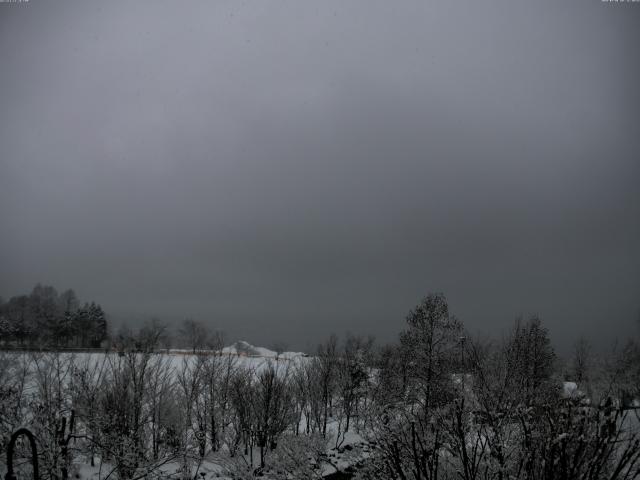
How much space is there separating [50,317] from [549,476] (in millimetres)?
111655

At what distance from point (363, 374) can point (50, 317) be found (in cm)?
A: 9138

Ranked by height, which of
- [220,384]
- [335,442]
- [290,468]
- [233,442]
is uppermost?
[290,468]

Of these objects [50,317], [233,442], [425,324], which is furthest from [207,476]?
[50,317]

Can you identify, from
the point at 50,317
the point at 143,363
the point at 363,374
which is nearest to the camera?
the point at 143,363

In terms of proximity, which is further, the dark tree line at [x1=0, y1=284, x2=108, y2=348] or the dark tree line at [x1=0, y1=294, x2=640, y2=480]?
the dark tree line at [x1=0, y1=284, x2=108, y2=348]

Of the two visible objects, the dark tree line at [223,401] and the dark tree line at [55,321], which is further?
the dark tree line at [55,321]

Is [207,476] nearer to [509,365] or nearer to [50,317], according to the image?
[509,365]

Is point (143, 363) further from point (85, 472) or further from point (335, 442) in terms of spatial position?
point (335, 442)

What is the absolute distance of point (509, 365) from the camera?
29.9 m

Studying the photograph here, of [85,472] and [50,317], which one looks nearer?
[85,472]

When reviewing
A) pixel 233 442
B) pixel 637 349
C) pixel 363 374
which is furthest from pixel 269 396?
pixel 637 349

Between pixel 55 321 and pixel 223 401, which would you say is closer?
pixel 223 401

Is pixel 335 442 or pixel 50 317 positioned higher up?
pixel 50 317

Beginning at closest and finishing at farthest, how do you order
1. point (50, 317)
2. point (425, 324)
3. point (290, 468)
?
1. point (290, 468)
2. point (425, 324)
3. point (50, 317)
